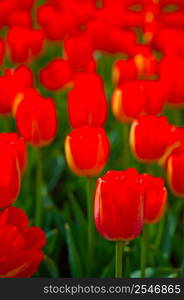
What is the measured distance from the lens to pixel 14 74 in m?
1.65

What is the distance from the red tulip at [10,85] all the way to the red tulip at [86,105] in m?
0.16

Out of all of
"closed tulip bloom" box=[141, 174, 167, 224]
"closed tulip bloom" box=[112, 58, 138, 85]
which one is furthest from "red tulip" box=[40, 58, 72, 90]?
"closed tulip bloom" box=[141, 174, 167, 224]

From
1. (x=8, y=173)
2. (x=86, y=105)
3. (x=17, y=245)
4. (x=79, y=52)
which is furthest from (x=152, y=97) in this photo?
(x=17, y=245)

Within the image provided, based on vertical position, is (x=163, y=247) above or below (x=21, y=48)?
below

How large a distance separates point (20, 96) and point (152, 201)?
17.6 inches

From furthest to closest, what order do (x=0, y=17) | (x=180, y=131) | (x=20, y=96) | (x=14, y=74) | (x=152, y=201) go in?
(x=0, y=17)
(x=14, y=74)
(x=20, y=96)
(x=180, y=131)
(x=152, y=201)

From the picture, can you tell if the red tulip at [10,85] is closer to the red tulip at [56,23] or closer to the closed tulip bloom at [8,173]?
the closed tulip bloom at [8,173]

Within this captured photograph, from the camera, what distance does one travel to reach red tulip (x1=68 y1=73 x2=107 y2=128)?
57.8 inches

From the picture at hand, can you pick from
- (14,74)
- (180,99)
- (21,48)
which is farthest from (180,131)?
(21,48)

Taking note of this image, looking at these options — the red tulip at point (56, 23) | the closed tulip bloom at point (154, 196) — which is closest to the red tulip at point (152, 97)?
the closed tulip bloom at point (154, 196)

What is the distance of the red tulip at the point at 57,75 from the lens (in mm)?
1810

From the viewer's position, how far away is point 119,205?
3.43ft

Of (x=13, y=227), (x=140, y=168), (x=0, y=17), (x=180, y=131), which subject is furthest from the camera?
(x=0, y=17)

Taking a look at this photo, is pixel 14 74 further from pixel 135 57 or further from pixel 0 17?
pixel 0 17
